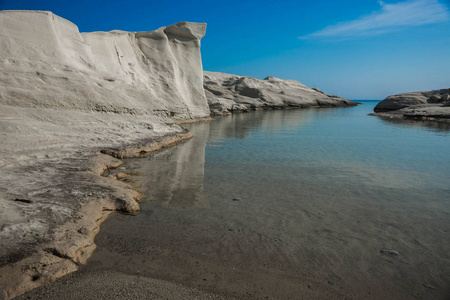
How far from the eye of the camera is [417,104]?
30.3 metres

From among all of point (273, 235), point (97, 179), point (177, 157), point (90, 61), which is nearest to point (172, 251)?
point (273, 235)

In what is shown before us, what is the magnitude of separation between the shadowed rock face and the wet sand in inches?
852

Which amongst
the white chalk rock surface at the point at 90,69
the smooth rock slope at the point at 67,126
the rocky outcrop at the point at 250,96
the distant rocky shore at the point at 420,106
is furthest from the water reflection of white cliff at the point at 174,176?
the distant rocky shore at the point at 420,106

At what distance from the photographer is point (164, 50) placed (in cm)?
1814

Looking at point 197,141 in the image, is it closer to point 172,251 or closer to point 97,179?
point 97,179

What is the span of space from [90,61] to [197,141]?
5.73 meters

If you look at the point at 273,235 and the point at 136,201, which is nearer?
the point at 273,235

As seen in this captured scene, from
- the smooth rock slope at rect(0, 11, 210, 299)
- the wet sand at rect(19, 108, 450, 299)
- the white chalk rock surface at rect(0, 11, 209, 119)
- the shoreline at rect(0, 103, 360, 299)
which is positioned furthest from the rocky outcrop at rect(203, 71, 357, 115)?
the shoreline at rect(0, 103, 360, 299)

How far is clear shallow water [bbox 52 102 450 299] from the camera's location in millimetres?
2627

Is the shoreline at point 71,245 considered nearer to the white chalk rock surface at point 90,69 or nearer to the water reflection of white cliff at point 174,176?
the water reflection of white cliff at point 174,176

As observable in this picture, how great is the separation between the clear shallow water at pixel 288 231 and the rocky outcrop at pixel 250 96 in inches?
809

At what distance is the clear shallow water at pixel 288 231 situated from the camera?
8.62 feet

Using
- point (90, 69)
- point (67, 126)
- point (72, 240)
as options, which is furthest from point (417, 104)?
point (72, 240)

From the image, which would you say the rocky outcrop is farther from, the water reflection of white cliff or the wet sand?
the wet sand
